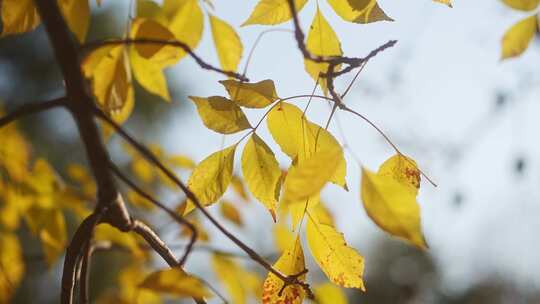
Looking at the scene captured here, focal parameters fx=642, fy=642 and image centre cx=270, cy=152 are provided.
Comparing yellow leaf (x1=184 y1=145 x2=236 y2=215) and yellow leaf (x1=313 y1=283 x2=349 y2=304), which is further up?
yellow leaf (x1=184 y1=145 x2=236 y2=215)

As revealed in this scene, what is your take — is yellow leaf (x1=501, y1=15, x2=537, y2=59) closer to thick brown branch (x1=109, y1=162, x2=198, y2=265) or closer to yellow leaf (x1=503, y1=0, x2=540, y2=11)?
yellow leaf (x1=503, y1=0, x2=540, y2=11)

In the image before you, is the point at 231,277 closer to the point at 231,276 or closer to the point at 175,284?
the point at 231,276

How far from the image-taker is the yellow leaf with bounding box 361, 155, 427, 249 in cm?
38

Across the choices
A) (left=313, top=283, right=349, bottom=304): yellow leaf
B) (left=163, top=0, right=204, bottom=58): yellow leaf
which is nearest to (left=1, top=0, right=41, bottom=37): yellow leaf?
(left=163, top=0, right=204, bottom=58): yellow leaf

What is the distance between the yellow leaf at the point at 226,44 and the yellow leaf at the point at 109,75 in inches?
3.7

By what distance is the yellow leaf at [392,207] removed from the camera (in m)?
0.38

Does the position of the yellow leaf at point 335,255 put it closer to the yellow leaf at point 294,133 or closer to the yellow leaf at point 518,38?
the yellow leaf at point 294,133

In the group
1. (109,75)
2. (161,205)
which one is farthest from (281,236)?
(161,205)

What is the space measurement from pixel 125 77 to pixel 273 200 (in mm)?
170

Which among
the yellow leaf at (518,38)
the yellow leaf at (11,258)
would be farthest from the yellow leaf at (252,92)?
the yellow leaf at (11,258)

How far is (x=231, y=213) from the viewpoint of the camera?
57.7 inches

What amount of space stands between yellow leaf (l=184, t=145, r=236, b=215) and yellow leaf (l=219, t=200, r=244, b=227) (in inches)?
34.8

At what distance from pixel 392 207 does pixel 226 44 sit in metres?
0.29

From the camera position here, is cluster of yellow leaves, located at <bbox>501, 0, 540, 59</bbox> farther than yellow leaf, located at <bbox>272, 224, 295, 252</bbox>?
No
